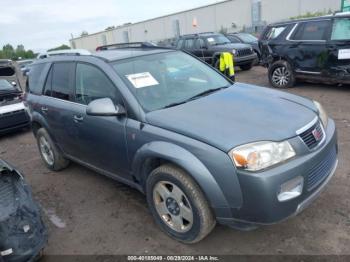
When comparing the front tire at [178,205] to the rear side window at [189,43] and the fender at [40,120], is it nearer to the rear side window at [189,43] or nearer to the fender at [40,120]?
the fender at [40,120]

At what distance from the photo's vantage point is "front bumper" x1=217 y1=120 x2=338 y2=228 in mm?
2572

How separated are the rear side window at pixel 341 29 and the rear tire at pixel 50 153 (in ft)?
21.6

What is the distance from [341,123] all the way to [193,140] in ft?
14.3

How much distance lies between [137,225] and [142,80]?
1524mm

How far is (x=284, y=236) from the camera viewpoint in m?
3.19

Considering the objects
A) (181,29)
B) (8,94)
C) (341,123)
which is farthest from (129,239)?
(181,29)

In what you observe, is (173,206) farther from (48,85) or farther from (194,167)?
(48,85)

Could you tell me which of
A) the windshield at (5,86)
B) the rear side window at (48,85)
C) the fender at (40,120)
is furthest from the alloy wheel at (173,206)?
the windshield at (5,86)

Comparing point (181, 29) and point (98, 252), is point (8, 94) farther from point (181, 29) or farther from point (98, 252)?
point (181, 29)

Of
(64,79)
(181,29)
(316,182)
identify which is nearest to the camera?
(316,182)

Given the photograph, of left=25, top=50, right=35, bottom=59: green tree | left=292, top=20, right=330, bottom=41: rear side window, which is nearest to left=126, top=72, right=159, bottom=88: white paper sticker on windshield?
left=292, top=20, right=330, bottom=41: rear side window

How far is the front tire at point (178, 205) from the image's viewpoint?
2.88 m

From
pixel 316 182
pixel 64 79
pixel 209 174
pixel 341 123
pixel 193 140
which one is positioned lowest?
pixel 341 123

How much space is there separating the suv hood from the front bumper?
232 mm
